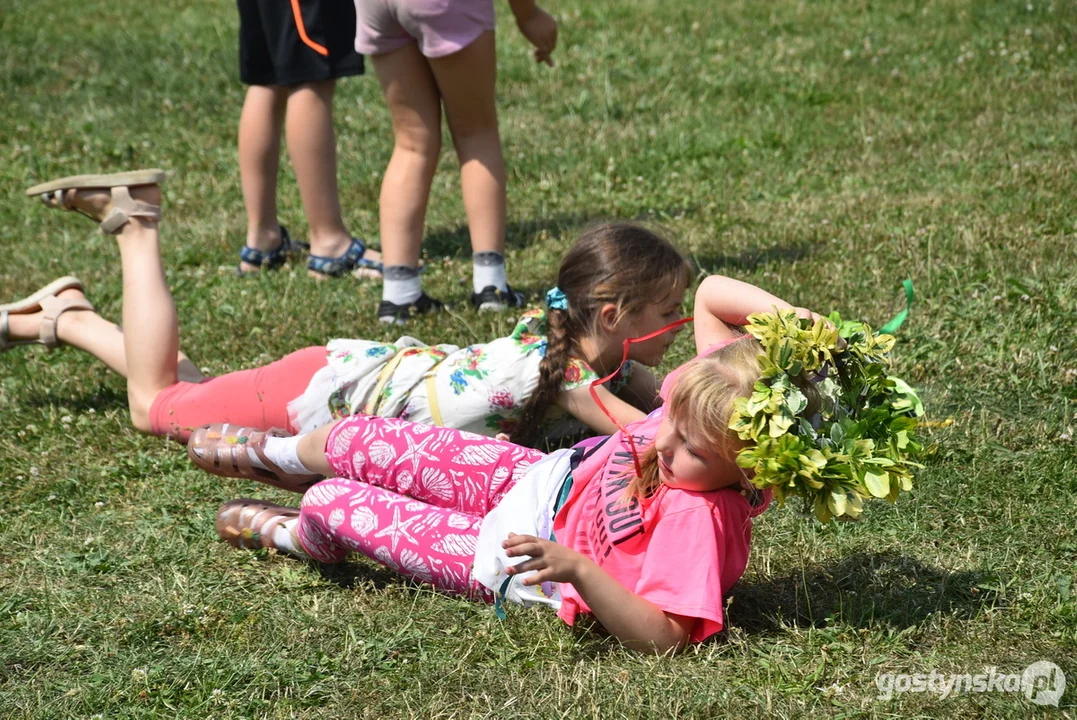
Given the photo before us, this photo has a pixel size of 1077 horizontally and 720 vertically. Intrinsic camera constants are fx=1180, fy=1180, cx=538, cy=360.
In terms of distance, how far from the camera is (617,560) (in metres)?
2.95

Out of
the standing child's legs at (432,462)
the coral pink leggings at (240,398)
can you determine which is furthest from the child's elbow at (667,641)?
the coral pink leggings at (240,398)

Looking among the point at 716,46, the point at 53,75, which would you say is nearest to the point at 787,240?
the point at 716,46

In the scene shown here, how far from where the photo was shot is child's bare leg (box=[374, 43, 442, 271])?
5035 mm

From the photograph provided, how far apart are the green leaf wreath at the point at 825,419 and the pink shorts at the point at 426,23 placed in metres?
2.48

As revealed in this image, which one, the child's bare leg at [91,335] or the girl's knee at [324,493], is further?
the child's bare leg at [91,335]

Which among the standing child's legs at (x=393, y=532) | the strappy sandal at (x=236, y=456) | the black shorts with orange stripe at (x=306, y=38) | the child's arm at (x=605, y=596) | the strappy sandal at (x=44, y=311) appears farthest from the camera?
the black shorts with orange stripe at (x=306, y=38)

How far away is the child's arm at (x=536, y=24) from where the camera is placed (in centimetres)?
526

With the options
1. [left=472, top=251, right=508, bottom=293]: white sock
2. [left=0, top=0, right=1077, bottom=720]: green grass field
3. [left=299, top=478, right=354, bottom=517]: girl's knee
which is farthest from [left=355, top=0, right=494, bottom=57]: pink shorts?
[left=299, top=478, right=354, bottom=517]: girl's knee

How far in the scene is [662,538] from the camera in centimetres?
283

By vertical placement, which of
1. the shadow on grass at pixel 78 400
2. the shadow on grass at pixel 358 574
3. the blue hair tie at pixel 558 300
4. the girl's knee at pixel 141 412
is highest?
the blue hair tie at pixel 558 300

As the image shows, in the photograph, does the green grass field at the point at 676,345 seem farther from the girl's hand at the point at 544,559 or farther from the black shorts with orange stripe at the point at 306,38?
the black shorts with orange stripe at the point at 306,38

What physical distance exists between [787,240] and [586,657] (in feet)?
10.9

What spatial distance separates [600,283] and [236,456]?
4.24ft

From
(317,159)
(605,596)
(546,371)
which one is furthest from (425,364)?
(317,159)
